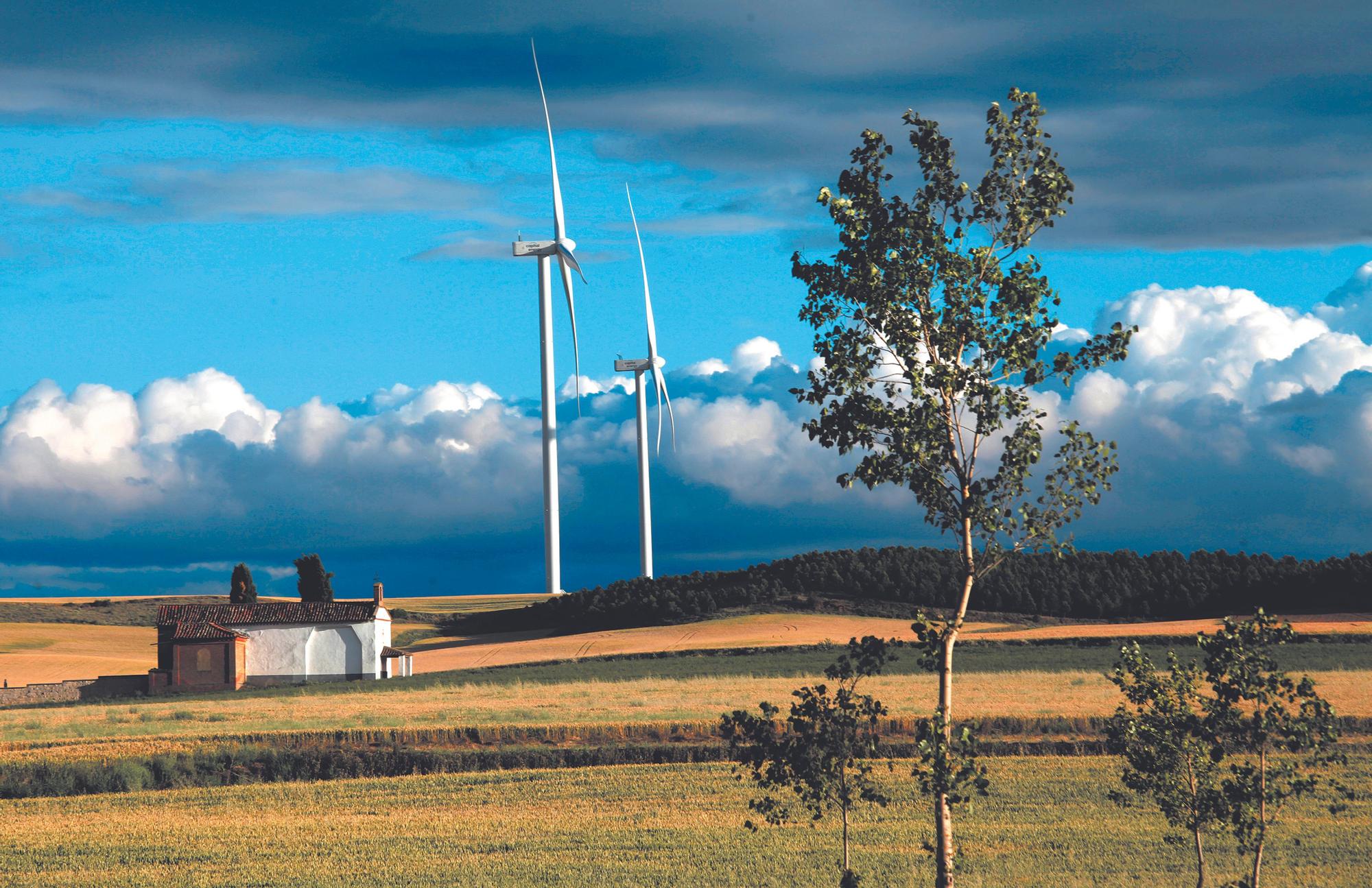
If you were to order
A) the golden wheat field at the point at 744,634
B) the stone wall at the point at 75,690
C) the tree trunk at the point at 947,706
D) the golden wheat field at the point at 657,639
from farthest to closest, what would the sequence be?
1. the golden wheat field at the point at 657,639
2. the golden wheat field at the point at 744,634
3. the stone wall at the point at 75,690
4. the tree trunk at the point at 947,706

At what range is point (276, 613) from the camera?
101438 millimetres

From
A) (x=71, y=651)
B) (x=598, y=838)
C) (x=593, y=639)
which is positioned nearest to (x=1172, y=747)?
(x=598, y=838)

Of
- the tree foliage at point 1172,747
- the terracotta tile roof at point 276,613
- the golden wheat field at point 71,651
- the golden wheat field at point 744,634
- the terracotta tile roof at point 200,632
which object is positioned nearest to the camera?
the tree foliage at point 1172,747

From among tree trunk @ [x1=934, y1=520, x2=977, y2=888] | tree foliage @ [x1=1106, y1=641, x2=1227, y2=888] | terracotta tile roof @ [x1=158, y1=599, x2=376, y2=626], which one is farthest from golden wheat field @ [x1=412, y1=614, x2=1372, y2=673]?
tree trunk @ [x1=934, y1=520, x2=977, y2=888]

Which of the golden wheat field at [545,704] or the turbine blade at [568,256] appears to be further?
the turbine blade at [568,256]

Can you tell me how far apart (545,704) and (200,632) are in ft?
134

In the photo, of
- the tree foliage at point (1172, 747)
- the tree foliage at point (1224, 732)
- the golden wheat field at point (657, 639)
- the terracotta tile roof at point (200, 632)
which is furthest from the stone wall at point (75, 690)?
the tree foliage at point (1224, 732)

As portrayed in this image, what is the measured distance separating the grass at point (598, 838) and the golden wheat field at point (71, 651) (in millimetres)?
75353

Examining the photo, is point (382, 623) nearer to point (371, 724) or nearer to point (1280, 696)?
point (371, 724)

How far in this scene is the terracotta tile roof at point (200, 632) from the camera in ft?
315

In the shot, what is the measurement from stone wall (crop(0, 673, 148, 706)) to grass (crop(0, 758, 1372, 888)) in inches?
2104

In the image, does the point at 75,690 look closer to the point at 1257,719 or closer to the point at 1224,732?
the point at 1224,732

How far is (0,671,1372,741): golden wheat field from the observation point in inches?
2215

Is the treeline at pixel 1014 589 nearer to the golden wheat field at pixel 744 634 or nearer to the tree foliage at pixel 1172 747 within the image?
the golden wheat field at pixel 744 634
